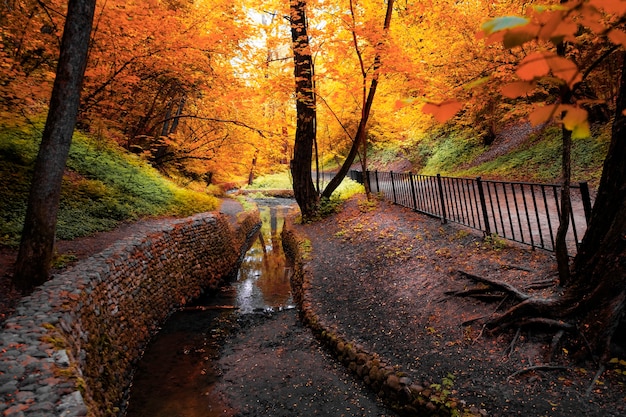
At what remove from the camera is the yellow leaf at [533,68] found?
100 cm

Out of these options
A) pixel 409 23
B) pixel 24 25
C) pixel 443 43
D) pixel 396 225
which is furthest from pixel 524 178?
pixel 24 25

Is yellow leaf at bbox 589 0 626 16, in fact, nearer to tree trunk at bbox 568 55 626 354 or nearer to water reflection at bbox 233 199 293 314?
tree trunk at bbox 568 55 626 354

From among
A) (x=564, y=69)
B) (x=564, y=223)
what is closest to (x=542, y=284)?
(x=564, y=223)

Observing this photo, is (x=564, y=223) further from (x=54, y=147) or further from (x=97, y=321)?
(x=54, y=147)

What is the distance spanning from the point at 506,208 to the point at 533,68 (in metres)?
8.80

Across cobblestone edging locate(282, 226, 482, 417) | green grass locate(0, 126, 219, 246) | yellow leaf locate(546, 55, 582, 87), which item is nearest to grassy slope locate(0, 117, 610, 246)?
green grass locate(0, 126, 219, 246)

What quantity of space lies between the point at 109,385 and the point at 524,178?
1260 cm

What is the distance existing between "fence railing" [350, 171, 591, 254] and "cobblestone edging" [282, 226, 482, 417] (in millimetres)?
2569

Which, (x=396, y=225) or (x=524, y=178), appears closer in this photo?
(x=396, y=225)

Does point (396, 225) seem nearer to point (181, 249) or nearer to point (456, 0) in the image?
point (181, 249)

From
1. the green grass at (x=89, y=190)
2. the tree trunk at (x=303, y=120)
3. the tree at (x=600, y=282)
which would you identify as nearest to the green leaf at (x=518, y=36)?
the tree at (x=600, y=282)

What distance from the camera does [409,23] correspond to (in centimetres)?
1278

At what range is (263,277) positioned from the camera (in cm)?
1047

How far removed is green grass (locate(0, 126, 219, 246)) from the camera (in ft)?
25.1
